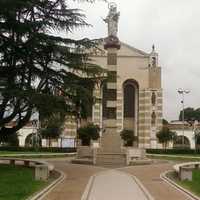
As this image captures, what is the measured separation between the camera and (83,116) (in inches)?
1302

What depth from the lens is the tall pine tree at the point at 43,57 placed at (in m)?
29.8

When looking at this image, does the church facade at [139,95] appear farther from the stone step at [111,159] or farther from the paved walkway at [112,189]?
the paved walkway at [112,189]

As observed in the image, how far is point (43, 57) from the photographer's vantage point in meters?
30.8

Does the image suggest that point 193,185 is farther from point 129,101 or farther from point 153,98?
point 129,101

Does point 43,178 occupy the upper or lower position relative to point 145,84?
lower

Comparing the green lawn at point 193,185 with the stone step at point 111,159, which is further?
the stone step at point 111,159

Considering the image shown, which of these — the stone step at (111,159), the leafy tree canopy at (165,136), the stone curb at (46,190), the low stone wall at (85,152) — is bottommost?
the stone curb at (46,190)

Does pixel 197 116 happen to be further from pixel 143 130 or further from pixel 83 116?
pixel 83 116

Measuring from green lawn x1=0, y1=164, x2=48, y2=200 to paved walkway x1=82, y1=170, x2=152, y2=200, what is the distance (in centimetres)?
209

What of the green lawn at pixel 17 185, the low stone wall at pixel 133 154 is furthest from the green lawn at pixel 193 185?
the low stone wall at pixel 133 154

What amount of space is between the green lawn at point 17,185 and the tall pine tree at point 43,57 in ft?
13.8

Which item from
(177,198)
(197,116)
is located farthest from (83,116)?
(197,116)

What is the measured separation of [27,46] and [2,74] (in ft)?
6.92

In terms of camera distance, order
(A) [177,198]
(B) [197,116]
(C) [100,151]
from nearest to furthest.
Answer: (A) [177,198] → (C) [100,151] → (B) [197,116]
